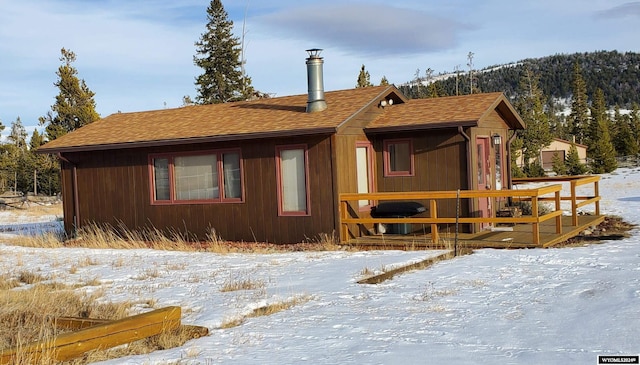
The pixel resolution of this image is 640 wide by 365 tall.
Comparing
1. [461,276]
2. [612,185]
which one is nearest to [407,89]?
[612,185]

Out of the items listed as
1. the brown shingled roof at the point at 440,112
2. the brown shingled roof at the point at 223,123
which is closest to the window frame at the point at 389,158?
the brown shingled roof at the point at 440,112

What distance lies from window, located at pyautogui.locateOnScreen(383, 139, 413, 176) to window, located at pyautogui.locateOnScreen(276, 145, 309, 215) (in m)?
2.05

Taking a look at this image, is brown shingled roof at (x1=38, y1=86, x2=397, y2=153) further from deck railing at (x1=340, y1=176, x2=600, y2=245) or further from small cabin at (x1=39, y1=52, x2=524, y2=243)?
deck railing at (x1=340, y1=176, x2=600, y2=245)

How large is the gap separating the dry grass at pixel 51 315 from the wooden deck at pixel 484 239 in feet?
20.4

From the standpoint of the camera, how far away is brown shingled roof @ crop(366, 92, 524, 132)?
570 inches

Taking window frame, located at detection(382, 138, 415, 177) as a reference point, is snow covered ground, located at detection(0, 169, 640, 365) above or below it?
below

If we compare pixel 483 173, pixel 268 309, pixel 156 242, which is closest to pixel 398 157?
pixel 483 173

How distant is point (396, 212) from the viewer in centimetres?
1501

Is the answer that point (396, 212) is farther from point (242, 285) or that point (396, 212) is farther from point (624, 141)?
point (624, 141)

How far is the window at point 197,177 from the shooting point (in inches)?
622

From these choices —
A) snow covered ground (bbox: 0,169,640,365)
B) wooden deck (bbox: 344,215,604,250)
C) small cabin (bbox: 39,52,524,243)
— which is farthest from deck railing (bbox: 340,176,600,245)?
snow covered ground (bbox: 0,169,640,365)

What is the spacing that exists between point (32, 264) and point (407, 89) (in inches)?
4566

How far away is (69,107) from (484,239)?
28.9 m

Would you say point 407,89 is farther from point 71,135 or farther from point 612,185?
point 71,135
